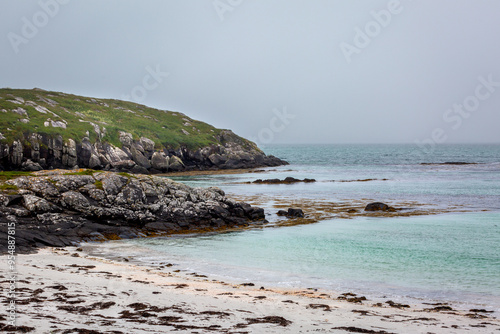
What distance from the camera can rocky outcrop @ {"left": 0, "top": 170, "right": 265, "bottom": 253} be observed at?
2280 cm

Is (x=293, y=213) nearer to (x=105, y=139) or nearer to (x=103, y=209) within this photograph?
(x=103, y=209)

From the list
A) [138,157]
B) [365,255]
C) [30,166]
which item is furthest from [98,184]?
[138,157]

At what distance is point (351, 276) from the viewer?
16797 mm

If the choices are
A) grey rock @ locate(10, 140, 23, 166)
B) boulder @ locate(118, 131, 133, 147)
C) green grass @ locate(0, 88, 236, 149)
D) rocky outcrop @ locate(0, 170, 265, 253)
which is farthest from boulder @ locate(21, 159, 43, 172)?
rocky outcrop @ locate(0, 170, 265, 253)

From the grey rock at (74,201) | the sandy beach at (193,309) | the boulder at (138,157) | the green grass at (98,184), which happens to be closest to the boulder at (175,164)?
the boulder at (138,157)

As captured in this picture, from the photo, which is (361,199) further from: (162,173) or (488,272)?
(162,173)

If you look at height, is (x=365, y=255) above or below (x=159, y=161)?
below

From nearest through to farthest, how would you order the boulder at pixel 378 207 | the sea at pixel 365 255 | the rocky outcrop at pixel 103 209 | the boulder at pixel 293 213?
the sea at pixel 365 255 → the rocky outcrop at pixel 103 209 → the boulder at pixel 293 213 → the boulder at pixel 378 207

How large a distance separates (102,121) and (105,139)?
15842 mm

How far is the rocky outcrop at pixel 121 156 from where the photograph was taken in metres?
64.1

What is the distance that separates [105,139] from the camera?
79.2 meters

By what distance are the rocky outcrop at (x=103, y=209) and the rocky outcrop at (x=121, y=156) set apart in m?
41.0

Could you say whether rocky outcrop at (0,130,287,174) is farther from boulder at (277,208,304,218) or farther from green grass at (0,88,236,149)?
boulder at (277,208,304,218)

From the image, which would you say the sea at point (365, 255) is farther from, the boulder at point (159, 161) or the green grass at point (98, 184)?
the boulder at point (159, 161)
